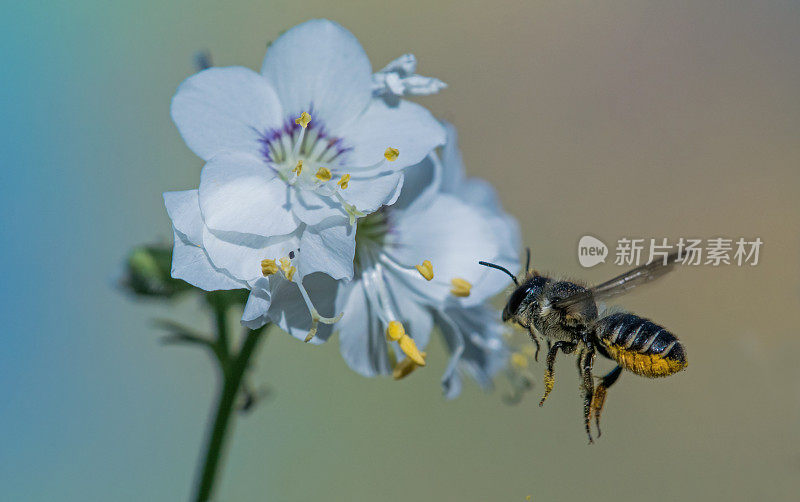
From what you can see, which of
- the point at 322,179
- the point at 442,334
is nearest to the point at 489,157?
the point at 442,334

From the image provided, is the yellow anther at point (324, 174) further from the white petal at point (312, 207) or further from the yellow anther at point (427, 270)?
the yellow anther at point (427, 270)

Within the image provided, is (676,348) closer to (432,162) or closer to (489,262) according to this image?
(489,262)

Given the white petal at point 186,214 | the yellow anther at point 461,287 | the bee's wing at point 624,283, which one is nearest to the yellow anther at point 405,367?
the yellow anther at point 461,287

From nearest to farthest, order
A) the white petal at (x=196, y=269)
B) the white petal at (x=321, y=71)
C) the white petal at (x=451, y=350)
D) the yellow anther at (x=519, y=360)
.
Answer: the white petal at (x=196, y=269) → the white petal at (x=321, y=71) → the white petal at (x=451, y=350) → the yellow anther at (x=519, y=360)

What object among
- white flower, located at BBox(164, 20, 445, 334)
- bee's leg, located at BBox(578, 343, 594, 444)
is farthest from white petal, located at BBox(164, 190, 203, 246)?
bee's leg, located at BBox(578, 343, 594, 444)

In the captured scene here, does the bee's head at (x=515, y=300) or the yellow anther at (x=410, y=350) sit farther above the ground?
the bee's head at (x=515, y=300)

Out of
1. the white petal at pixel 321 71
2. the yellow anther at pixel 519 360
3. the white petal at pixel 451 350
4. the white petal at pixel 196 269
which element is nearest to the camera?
the white petal at pixel 196 269

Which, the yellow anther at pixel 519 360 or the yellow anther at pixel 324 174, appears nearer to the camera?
the yellow anther at pixel 324 174

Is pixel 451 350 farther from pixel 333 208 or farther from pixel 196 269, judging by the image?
pixel 196 269
